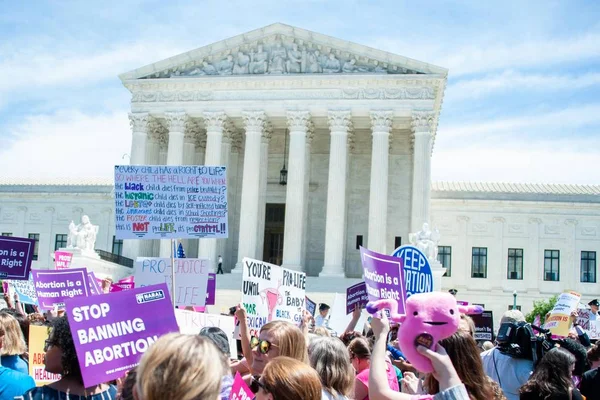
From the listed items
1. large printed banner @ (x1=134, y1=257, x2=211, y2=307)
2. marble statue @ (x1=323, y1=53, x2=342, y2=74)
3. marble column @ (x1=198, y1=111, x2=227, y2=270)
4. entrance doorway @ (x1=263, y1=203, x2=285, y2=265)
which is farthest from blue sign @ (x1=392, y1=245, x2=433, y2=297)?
entrance doorway @ (x1=263, y1=203, x2=285, y2=265)

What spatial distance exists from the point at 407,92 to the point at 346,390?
40.6m

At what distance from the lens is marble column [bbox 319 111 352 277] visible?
45812mm

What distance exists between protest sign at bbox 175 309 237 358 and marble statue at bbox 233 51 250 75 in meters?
38.4

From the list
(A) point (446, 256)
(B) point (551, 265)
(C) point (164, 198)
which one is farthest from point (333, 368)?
(B) point (551, 265)

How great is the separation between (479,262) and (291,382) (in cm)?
5065

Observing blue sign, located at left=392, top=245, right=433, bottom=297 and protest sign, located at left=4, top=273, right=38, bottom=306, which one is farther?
protest sign, located at left=4, top=273, right=38, bottom=306

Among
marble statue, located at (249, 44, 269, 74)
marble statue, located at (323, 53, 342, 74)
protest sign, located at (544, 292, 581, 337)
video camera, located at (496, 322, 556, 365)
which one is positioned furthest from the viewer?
marble statue, located at (249, 44, 269, 74)

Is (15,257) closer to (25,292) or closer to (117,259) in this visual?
(25,292)

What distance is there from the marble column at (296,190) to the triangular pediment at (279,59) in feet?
10.5

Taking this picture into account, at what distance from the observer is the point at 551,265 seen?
53.2 meters

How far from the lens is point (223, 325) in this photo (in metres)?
10.5

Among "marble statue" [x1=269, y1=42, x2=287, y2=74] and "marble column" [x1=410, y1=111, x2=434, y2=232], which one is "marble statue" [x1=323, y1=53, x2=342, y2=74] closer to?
"marble statue" [x1=269, y1=42, x2=287, y2=74]

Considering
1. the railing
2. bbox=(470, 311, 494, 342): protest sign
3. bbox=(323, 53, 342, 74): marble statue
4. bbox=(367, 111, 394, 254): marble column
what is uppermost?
bbox=(323, 53, 342, 74): marble statue

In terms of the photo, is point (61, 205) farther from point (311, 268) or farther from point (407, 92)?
point (407, 92)
